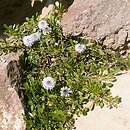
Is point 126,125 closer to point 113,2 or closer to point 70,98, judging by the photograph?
point 70,98

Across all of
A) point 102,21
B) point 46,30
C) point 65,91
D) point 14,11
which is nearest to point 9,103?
point 65,91

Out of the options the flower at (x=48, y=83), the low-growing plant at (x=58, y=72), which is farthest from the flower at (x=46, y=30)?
the flower at (x=48, y=83)

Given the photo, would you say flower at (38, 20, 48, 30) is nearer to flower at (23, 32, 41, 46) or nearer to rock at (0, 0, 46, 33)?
flower at (23, 32, 41, 46)

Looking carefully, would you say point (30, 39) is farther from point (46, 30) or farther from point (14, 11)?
point (14, 11)

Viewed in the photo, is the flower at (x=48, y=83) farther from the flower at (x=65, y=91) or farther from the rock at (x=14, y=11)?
the rock at (x=14, y=11)

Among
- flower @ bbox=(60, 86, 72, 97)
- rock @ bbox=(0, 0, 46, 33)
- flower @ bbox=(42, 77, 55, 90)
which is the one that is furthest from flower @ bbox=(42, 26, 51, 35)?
rock @ bbox=(0, 0, 46, 33)
